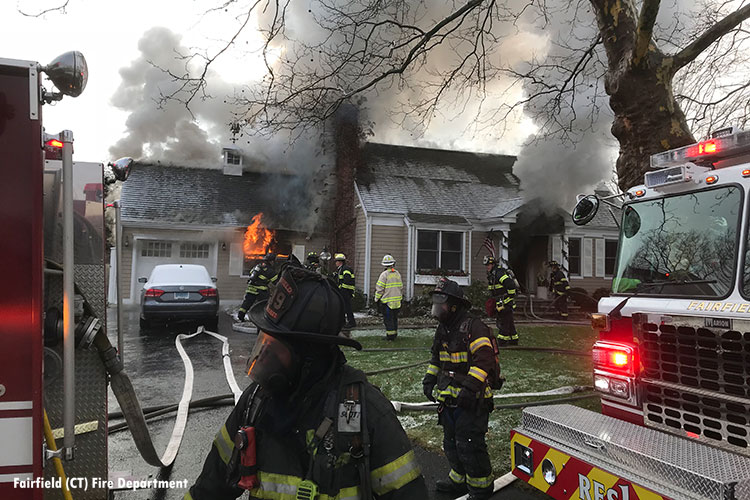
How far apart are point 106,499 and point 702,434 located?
11.6ft

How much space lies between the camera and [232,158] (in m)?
19.6

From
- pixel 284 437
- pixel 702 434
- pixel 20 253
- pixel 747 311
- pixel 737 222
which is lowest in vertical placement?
pixel 702 434

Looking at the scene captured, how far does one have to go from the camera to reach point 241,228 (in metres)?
16.8

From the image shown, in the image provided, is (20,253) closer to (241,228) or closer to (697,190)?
(697,190)

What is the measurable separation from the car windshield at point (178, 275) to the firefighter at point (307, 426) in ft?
33.4

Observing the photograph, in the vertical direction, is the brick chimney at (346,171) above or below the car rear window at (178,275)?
above

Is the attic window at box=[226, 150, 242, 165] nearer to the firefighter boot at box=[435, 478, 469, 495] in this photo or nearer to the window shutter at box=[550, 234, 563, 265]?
the window shutter at box=[550, 234, 563, 265]

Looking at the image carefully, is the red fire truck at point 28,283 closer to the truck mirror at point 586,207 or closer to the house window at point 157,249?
the truck mirror at point 586,207

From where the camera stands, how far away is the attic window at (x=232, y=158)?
1948 centimetres

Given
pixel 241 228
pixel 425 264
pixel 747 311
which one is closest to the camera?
pixel 747 311

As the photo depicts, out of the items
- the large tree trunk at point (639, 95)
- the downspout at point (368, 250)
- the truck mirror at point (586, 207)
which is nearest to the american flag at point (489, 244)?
the downspout at point (368, 250)

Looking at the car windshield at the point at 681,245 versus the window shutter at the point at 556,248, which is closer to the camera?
the car windshield at the point at 681,245

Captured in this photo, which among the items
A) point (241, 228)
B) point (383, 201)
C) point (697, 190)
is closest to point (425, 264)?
point (383, 201)

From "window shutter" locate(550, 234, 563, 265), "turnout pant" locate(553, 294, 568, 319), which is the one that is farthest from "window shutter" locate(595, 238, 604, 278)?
"turnout pant" locate(553, 294, 568, 319)
